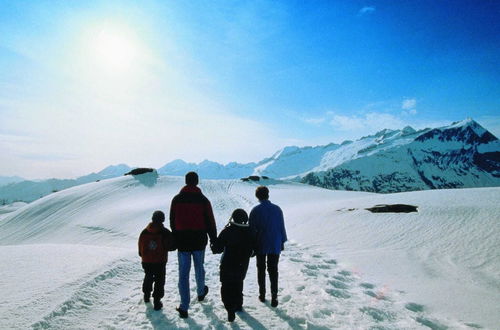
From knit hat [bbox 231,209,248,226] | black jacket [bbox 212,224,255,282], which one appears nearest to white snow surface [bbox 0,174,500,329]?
black jacket [bbox 212,224,255,282]

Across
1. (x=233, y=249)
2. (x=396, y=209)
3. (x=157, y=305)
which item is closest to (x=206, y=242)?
(x=233, y=249)

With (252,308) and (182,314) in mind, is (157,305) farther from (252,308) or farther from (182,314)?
(252,308)

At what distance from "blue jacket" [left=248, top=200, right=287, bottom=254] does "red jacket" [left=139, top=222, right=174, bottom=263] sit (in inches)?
70.6

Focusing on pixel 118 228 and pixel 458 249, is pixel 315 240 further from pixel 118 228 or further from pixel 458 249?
pixel 118 228

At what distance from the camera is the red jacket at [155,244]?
5766 millimetres

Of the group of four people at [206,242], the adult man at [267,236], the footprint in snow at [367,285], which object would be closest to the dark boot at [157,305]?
the group of four people at [206,242]

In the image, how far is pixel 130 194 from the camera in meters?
38.5

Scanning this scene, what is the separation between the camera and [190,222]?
549cm

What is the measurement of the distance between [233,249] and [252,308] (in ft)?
4.51

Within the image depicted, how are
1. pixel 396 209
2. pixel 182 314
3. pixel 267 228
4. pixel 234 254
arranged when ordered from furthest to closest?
1. pixel 396 209
2. pixel 267 228
3. pixel 234 254
4. pixel 182 314

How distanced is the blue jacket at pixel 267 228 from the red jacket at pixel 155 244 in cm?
179

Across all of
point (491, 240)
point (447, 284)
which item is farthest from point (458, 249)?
point (447, 284)

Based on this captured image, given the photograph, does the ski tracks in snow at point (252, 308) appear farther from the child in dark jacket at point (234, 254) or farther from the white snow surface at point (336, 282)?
the child in dark jacket at point (234, 254)

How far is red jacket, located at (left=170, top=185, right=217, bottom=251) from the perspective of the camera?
5.50 meters
